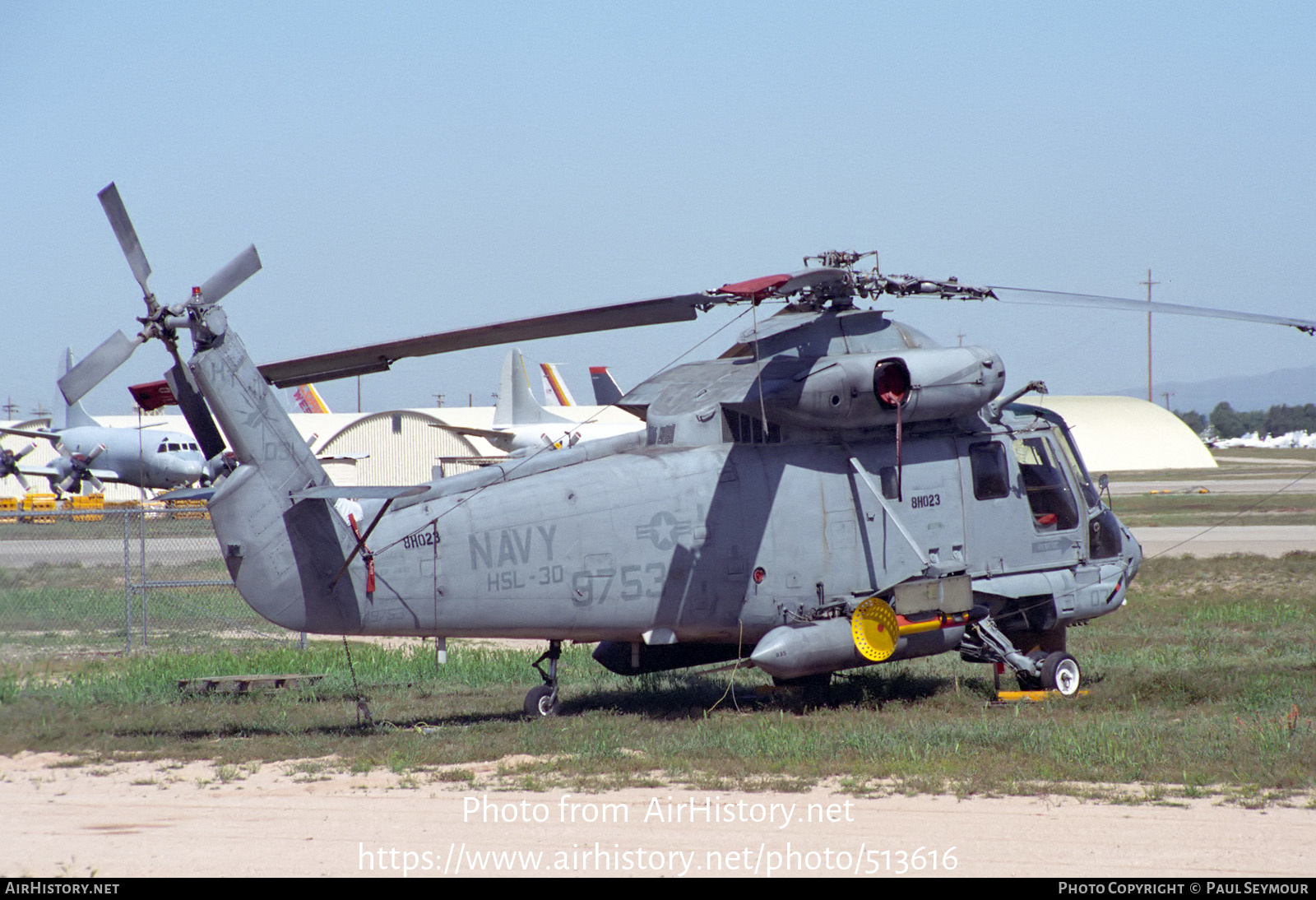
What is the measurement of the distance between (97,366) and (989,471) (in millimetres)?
8351

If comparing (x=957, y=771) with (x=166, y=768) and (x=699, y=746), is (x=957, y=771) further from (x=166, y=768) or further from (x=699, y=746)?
(x=166, y=768)

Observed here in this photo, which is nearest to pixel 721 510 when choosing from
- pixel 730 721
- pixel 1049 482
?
pixel 730 721

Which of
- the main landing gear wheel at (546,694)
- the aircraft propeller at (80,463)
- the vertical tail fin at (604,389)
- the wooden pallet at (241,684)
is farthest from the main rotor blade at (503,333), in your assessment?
the aircraft propeller at (80,463)

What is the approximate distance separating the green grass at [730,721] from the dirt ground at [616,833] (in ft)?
1.62

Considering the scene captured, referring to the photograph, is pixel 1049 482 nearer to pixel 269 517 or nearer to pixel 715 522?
pixel 715 522

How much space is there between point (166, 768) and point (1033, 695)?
7942mm

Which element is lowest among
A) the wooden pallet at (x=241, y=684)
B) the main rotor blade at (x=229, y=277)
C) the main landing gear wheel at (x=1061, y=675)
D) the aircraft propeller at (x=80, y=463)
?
the aircraft propeller at (x=80, y=463)

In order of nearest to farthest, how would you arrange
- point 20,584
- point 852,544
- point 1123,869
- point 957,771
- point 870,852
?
point 1123,869, point 870,852, point 957,771, point 852,544, point 20,584

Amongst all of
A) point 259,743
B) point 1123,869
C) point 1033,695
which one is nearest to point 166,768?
point 259,743

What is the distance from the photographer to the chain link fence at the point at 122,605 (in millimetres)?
16766

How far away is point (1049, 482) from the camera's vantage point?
12688mm

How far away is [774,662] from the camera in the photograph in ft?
34.7

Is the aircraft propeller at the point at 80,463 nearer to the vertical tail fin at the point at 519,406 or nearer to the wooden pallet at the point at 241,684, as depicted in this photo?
the vertical tail fin at the point at 519,406

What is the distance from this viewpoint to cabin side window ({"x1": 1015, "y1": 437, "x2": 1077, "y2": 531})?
41.6 ft
